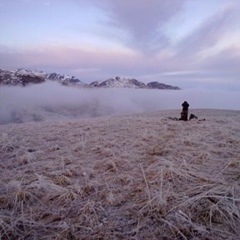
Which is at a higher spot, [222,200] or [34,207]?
[222,200]

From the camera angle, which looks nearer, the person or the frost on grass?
the frost on grass

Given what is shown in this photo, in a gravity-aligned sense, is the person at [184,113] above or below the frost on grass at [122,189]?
above

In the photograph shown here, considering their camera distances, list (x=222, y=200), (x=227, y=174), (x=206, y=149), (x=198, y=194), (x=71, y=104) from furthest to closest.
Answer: (x=71, y=104) < (x=206, y=149) < (x=227, y=174) < (x=198, y=194) < (x=222, y=200)

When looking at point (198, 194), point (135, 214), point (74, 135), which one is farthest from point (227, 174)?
point (74, 135)

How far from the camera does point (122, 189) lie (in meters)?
2.95

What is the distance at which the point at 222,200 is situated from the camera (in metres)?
2.53

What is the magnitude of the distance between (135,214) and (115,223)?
8.6 inches

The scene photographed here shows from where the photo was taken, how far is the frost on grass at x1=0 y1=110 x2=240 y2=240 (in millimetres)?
2227

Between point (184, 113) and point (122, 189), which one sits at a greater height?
point (184, 113)

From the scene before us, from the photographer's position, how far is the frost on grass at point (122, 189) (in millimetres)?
2227

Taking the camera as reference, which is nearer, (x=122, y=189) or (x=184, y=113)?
(x=122, y=189)

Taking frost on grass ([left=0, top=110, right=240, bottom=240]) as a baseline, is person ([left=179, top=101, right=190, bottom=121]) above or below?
above

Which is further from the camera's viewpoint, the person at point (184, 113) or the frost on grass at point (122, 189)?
the person at point (184, 113)

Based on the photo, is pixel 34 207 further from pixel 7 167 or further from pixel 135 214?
pixel 7 167
